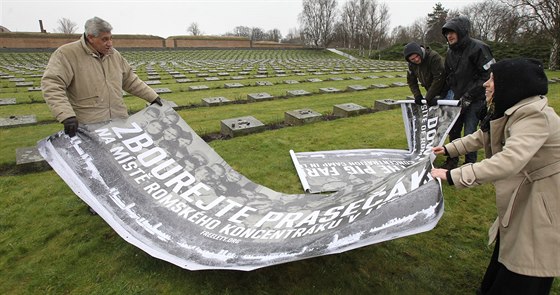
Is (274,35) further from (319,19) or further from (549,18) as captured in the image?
(549,18)

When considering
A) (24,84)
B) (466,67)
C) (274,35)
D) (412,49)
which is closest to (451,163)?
(466,67)

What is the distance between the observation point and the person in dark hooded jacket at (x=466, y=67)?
12.8 feet

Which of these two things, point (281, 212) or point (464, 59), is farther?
point (464, 59)

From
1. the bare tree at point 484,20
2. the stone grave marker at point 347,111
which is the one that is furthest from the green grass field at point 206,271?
the bare tree at point 484,20

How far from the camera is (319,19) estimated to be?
63.0 metres

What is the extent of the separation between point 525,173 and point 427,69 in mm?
3254

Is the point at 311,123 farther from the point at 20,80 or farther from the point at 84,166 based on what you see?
the point at 20,80

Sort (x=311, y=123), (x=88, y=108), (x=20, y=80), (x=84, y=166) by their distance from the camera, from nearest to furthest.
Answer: (x=84, y=166), (x=88, y=108), (x=311, y=123), (x=20, y=80)

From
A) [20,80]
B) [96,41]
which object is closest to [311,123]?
[96,41]

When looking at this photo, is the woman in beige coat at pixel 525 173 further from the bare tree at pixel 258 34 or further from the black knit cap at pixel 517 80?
the bare tree at pixel 258 34

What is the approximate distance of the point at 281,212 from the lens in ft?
10.3

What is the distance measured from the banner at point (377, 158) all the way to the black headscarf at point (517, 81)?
2.36m

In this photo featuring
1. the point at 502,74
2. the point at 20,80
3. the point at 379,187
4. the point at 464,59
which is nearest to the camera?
the point at 502,74

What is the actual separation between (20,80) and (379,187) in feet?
60.1
